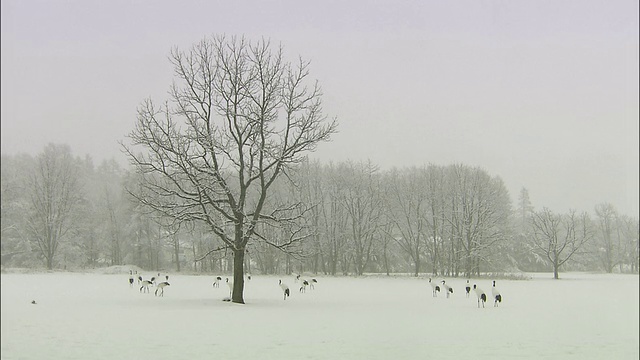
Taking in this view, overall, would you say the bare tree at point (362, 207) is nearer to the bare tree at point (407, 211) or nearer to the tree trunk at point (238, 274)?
the bare tree at point (407, 211)

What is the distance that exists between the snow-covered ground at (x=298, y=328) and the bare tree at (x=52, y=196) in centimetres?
147

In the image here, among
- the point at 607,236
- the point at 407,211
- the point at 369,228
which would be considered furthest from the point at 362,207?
the point at 607,236

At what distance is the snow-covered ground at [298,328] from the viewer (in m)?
9.19

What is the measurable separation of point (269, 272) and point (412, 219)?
37.8ft

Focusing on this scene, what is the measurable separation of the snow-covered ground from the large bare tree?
295 cm

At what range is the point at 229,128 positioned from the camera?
1839 cm

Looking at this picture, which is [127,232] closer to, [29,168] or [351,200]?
[351,200]

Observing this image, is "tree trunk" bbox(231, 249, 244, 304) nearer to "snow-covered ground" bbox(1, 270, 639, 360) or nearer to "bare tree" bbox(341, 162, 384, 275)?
"snow-covered ground" bbox(1, 270, 639, 360)

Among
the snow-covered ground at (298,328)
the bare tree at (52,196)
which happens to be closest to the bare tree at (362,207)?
the snow-covered ground at (298,328)

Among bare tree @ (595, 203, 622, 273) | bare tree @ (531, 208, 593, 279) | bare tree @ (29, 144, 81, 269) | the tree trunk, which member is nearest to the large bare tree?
the tree trunk

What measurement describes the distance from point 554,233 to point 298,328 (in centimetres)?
4003

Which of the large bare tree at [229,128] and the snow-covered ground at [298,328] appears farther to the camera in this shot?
the large bare tree at [229,128]

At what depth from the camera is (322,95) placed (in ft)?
64.5

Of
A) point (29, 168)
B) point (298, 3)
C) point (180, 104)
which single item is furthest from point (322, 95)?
point (29, 168)
